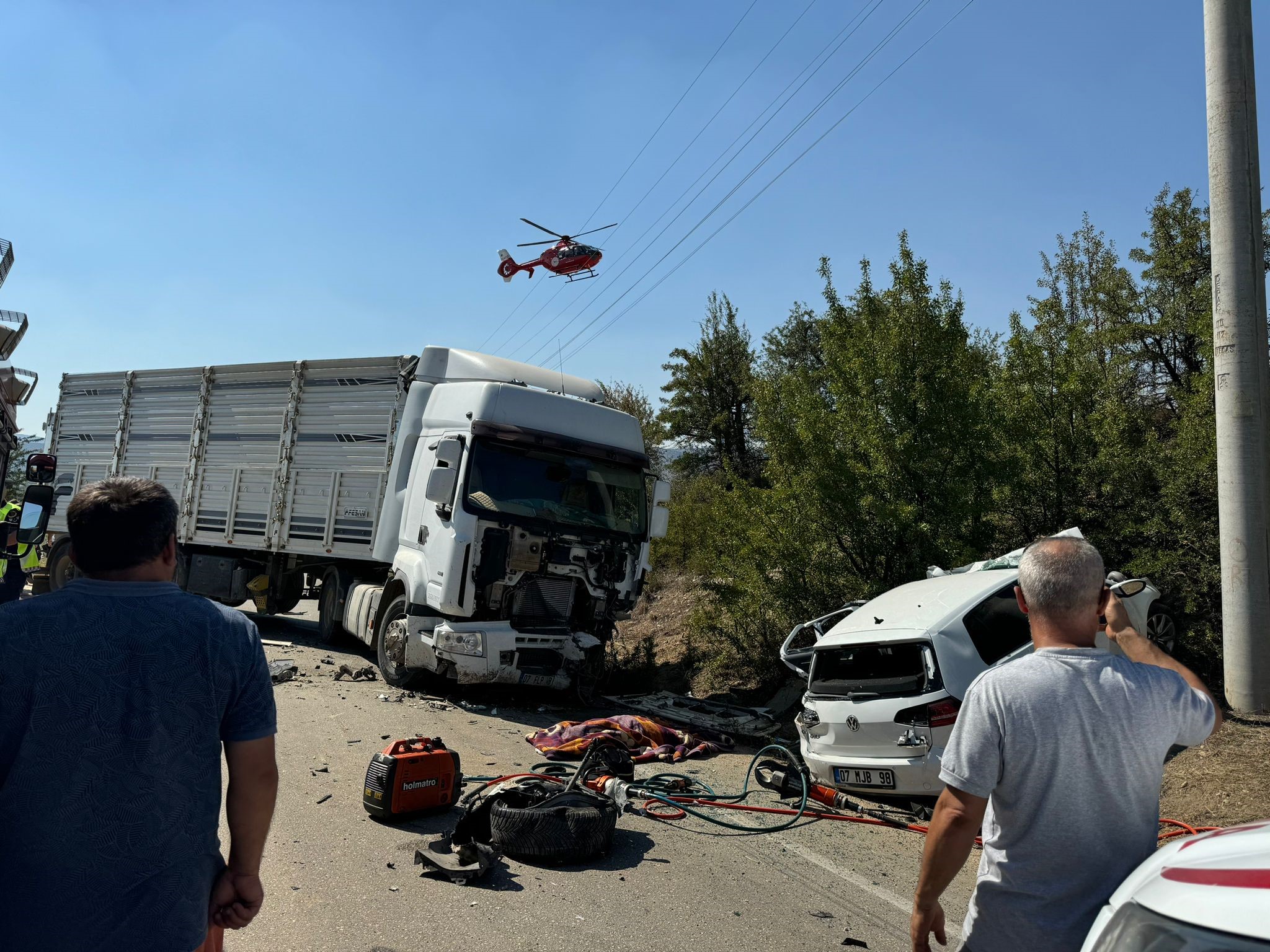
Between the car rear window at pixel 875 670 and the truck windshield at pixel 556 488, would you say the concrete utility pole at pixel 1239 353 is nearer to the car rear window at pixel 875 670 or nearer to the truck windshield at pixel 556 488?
the car rear window at pixel 875 670

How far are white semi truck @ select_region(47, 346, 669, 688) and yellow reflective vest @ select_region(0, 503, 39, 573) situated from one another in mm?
3742

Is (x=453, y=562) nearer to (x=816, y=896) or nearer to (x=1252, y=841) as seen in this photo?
(x=816, y=896)

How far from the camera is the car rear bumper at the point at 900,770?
6320 millimetres

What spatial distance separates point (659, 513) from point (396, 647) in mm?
3495

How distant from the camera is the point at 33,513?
6.11 metres

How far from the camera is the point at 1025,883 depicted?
7.41ft

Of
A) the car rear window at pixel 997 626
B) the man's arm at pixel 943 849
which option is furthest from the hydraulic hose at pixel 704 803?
the man's arm at pixel 943 849

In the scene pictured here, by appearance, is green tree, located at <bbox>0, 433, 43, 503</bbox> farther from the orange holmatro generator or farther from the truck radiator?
the truck radiator

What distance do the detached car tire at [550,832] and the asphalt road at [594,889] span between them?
0.32ft

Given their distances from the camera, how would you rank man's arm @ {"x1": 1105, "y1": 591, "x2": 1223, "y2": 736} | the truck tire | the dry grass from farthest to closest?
the truck tire
the dry grass
man's arm @ {"x1": 1105, "y1": 591, "x2": 1223, "y2": 736}

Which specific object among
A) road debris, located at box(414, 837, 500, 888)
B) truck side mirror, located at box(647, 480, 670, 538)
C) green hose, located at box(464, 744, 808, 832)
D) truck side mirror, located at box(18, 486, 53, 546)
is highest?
truck side mirror, located at box(647, 480, 670, 538)

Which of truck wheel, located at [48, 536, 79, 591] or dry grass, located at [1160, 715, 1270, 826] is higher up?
truck wheel, located at [48, 536, 79, 591]

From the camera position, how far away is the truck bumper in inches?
387

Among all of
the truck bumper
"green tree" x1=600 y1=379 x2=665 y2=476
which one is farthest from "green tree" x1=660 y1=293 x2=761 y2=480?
the truck bumper
